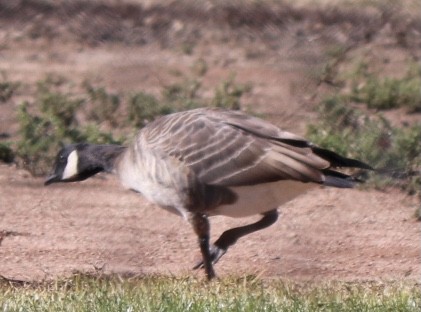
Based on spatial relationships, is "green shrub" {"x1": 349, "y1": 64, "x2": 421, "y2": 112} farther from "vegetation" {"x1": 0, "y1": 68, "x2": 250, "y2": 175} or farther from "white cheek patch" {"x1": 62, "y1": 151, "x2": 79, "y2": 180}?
"white cheek patch" {"x1": 62, "y1": 151, "x2": 79, "y2": 180}

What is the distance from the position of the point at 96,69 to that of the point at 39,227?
5342mm

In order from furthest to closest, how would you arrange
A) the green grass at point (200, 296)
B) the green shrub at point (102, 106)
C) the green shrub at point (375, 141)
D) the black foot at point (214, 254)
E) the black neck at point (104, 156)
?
the green shrub at point (102, 106) < the green shrub at point (375, 141) < the black neck at point (104, 156) < the black foot at point (214, 254) < the green grass at point (200, 296)

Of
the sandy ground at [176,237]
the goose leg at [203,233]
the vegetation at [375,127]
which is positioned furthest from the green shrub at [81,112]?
the goose leg at [203,233]

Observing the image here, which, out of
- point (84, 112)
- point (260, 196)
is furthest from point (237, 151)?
point (84, 112)

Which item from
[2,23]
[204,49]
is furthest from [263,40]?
[2,23]

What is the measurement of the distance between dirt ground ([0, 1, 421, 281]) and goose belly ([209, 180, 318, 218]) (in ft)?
1.17

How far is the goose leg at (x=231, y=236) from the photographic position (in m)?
6.26

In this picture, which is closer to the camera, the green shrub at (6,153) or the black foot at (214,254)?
the black foot at (214,254)

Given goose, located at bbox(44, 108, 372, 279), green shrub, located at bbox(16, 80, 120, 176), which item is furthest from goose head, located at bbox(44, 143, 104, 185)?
green shrub, located at bbox(16, 80, 120, 176)

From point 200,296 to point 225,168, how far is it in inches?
36.0

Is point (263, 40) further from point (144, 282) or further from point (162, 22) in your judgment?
point (144, 282)

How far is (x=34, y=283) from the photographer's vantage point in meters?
5.89

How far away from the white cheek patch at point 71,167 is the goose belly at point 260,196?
1.10 m

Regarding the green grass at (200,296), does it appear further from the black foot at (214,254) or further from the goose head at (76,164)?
the goose head at (76,164)
